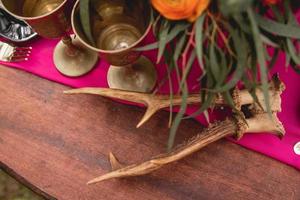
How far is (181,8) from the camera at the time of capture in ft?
1.96

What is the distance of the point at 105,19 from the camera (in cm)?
82

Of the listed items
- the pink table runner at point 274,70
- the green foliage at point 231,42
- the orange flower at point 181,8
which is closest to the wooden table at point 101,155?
the pink table runner at point 274,70

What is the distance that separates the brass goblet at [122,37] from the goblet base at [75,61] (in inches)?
2.0

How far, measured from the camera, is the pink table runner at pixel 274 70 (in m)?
0.85

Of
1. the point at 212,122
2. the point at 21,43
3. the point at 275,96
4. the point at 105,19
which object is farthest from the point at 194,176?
the point at 21,43

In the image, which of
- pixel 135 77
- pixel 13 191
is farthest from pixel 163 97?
pixel 13 191

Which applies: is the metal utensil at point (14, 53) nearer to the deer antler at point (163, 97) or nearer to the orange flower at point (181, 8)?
the deer antler at point (163, 97)

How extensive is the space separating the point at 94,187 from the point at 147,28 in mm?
Answer: 327

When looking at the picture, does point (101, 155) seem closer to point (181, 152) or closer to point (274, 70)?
point (181, 152)

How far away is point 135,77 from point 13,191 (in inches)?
18.9

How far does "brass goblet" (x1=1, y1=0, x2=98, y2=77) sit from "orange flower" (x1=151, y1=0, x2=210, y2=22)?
0.22m

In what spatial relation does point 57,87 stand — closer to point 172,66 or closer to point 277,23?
point 172,66

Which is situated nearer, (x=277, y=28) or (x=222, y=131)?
(x=277, y=28)

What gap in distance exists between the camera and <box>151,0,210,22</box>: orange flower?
0.59 metres
